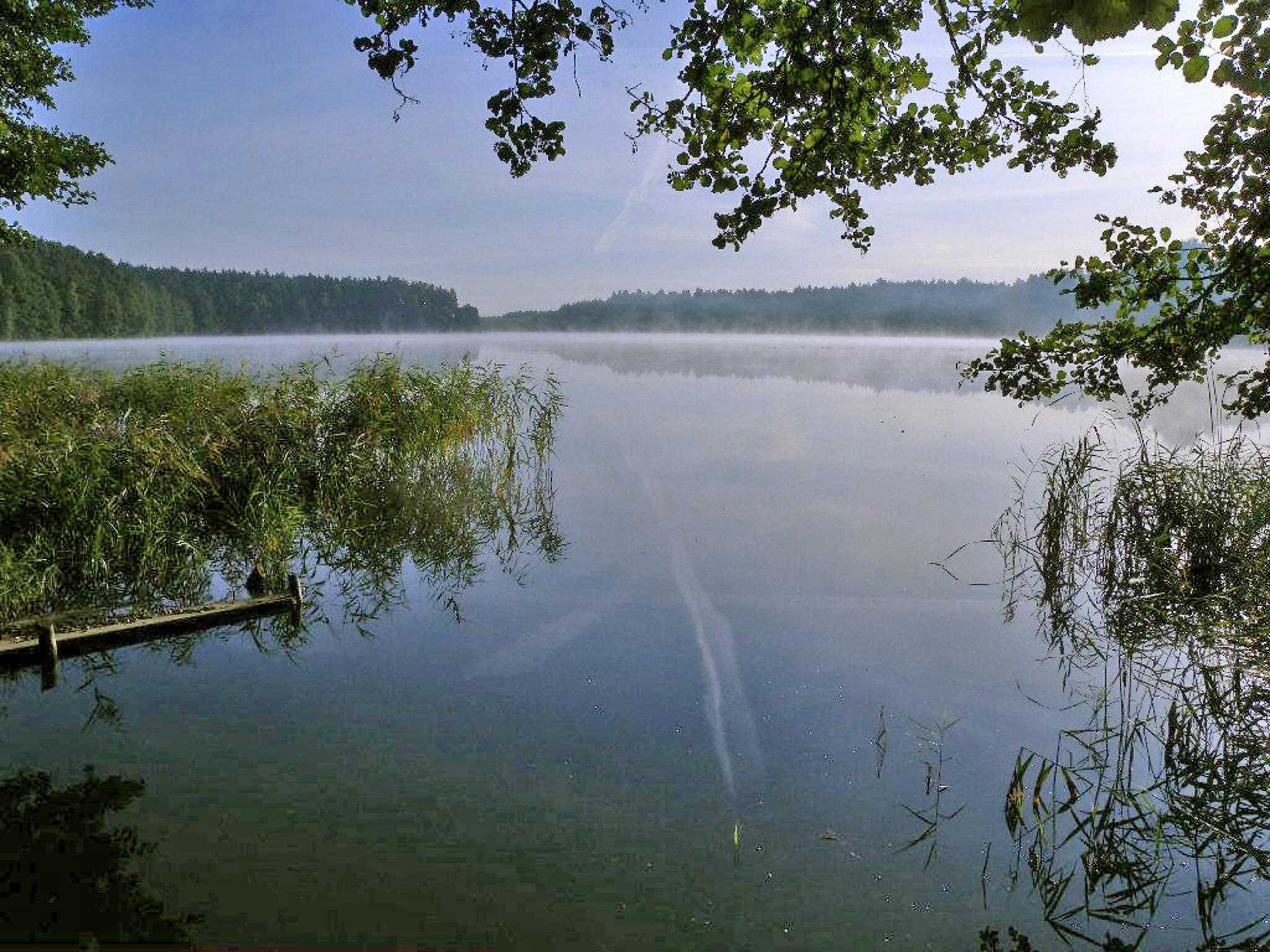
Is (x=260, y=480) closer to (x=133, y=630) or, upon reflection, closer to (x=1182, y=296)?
(x=133, y=630)

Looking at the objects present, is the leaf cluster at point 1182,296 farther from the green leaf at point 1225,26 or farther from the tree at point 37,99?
the tree at point 37,99

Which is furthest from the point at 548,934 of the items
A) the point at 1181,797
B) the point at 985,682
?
the point at 985,682

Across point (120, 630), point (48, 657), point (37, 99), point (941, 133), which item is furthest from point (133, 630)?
Answer: point (37, 99)

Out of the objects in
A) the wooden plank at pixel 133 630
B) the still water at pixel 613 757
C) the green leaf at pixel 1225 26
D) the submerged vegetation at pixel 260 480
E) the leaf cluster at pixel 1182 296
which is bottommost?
the still water at pixel 613 757

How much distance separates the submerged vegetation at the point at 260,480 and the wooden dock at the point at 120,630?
613 mm

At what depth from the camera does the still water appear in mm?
3801

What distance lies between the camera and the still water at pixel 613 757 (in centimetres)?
380

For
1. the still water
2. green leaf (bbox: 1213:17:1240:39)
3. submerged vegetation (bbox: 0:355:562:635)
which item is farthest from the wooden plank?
green leaf (bbox: 1213:17:1240:39)

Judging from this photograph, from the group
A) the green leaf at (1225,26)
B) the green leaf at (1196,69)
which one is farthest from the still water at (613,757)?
the green leaf at (1225,26)

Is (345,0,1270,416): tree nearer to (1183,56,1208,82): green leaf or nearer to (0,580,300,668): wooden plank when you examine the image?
(1183,56,1208,82): green leaf

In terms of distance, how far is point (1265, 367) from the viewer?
19.1ft

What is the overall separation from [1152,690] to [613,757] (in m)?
4.28

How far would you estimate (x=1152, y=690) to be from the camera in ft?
20.6

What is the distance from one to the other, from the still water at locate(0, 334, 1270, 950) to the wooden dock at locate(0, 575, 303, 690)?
187mm
